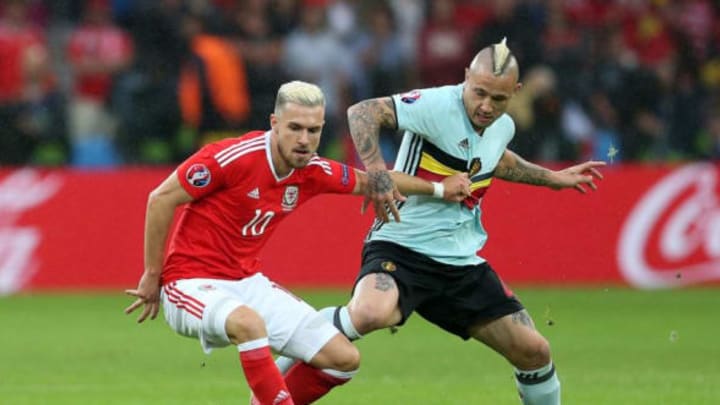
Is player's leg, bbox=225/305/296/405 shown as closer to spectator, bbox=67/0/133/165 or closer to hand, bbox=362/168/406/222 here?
hand, bbox=362/168/406/222

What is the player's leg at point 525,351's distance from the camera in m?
8.12

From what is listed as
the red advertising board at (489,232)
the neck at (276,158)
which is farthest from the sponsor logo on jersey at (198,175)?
the red advertising board at (489,232)

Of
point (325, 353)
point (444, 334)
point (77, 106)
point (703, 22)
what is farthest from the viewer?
point (703, 22)

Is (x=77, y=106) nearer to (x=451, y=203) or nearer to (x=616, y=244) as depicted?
(x=616, y=244)

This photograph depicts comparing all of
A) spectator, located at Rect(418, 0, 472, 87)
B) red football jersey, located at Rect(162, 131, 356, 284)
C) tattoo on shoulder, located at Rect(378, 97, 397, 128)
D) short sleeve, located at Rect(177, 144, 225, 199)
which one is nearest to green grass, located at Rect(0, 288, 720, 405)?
red football jersey, located at Rect(162, 131, 356, 284)

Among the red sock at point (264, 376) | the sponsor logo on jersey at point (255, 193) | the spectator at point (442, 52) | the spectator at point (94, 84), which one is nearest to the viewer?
the red sock at point (264, 376)

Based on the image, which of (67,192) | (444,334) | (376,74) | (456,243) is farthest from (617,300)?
(456,243)

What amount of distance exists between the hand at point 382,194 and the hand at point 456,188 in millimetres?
343

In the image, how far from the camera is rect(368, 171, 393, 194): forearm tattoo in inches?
303

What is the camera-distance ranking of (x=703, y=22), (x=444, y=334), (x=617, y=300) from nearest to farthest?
(x=444, y=334), (x=617, y=300), (x=703, y=22)

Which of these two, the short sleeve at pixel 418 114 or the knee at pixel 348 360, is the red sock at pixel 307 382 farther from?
the short sleeve at pixel 418 114

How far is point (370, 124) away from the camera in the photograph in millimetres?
8031

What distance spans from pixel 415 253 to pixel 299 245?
8.29m

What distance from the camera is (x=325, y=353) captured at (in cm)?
752
